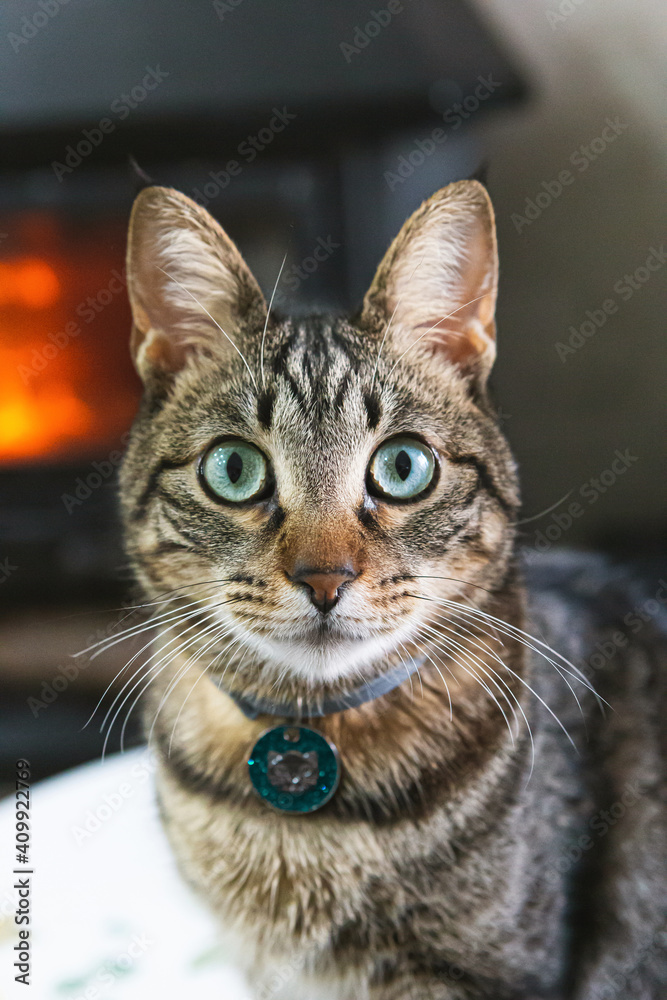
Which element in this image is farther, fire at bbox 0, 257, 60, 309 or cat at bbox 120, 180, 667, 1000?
fire at bbox 0, 257, 60, 309

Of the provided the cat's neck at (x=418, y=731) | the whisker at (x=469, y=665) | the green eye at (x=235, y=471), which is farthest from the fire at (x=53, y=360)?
the whisker at (x=469, y=665)

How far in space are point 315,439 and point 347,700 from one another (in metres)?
0.23

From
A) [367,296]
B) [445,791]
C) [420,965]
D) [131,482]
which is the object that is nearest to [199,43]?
[367,296]

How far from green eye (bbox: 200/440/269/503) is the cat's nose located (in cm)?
8

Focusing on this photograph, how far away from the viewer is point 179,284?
60 cm

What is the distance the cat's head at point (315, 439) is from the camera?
56cm

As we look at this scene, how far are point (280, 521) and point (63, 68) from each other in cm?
46

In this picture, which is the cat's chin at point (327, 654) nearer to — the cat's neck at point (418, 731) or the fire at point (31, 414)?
the cat's neck at point (418, 731)

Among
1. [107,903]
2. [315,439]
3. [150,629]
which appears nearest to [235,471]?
[315,439]

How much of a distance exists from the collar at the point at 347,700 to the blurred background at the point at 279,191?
0.47 ft

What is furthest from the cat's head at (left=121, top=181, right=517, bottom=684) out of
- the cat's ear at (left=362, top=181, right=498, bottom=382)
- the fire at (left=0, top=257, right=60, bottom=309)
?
the fire at (left=0, top=257, right=60, bottom=309)

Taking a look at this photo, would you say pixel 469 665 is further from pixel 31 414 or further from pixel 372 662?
pixel 31 414

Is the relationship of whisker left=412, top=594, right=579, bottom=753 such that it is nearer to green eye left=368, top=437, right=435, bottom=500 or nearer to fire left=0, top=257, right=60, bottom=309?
green eye left=368, top=437, right=435, bottom=500

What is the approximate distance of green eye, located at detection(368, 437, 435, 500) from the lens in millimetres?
579
